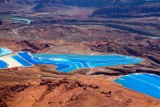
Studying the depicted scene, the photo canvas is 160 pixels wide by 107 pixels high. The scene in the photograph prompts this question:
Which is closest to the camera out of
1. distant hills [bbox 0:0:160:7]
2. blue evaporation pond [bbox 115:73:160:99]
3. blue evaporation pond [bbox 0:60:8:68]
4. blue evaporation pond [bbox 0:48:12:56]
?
blue evaporation pond [bbox 115:73:160:99]

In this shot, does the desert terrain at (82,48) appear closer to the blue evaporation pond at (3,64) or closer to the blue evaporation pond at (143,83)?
the blue evaporation pond at (143,83)

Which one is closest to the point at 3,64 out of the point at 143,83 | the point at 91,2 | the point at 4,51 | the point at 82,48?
the point at 4,51

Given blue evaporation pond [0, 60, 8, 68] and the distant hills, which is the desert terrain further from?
blue evaporation pond [0, 60, 8, 68]

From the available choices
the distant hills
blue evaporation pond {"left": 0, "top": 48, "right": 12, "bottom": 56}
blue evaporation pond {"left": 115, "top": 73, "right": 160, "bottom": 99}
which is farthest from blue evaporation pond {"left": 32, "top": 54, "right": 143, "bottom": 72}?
the distant hills

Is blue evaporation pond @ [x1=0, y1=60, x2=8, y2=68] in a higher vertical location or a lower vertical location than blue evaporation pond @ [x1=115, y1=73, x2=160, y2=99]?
lower

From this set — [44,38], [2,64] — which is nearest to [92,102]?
[2,64]

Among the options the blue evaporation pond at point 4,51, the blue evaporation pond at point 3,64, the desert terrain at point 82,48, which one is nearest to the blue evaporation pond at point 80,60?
the desert terrain at point 82,48

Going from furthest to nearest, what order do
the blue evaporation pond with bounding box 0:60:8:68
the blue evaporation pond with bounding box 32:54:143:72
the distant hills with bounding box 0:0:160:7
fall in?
the distant hills with bounding box 0:0:160:7, the blue evaporation pond with bounding box 32:54:143:72, the blue evaporation pond with bounding box 0:60:8:68
